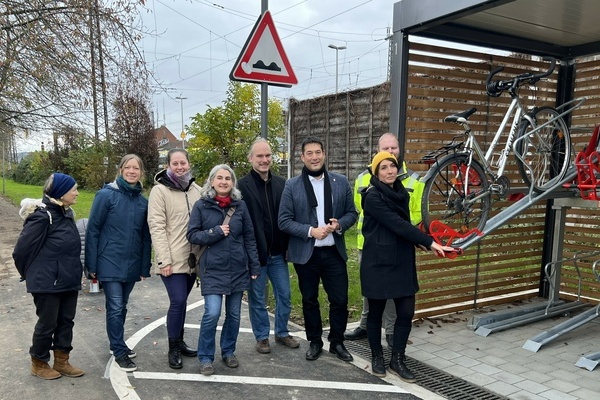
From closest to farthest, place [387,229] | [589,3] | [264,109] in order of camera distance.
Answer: [387,229]
[589,3]
[264,109]

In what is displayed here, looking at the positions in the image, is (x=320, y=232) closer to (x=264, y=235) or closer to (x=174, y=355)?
(x=264, y=235)

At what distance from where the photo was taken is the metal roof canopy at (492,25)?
4.27 meters

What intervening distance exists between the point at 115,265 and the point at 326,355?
6.47 feet

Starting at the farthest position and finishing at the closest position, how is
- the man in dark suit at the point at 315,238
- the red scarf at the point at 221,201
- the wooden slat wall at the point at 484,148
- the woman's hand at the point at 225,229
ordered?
the wooden slat wall at the point at 484,148 → the man in dark suit at the point at 315,238 → the red scarf at the point at 221,201 → the woman's hand at the point at 225,229

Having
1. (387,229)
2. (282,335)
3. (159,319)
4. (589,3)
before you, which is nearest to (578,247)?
(589,3)

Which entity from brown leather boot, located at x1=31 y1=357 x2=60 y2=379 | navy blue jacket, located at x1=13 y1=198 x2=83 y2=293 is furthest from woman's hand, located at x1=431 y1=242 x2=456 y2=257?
brown leather boot, located at x1=31 y1=357 x2=60 y2=379

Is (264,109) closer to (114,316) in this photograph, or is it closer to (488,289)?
(114,316)

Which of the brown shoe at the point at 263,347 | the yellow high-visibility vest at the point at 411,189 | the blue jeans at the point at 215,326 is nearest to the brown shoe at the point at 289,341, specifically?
the brown shoe at the point at 263,347

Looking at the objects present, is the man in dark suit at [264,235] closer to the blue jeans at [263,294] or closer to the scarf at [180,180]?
the blue jeans at [263,294]

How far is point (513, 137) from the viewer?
4.50m

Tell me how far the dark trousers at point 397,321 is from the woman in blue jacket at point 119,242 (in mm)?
1906

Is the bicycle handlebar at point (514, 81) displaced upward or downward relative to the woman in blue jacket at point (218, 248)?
upward

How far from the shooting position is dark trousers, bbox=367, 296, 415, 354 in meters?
3.83

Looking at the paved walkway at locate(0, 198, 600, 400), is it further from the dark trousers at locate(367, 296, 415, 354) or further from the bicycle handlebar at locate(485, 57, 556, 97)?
the bicycle handlebar at locate(485, 57, 556, 97)
